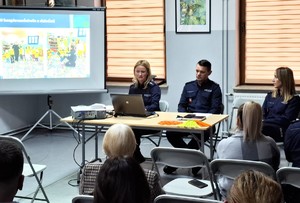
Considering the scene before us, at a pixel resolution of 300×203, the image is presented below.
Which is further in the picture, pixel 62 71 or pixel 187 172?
pixel 62 71

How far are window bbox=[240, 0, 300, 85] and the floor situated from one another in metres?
1.22

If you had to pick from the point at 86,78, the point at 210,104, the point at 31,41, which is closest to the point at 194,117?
the point at 210,104

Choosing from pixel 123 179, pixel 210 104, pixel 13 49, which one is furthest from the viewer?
pixel 13 49

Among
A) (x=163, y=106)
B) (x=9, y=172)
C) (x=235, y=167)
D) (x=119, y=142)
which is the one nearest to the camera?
(x=9, y=172)

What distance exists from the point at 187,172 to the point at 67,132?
271cm

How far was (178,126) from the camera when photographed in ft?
13.7

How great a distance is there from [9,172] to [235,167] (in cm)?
173

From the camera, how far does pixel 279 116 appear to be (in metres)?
4.91

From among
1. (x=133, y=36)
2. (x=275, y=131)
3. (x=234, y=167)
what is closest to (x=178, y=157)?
(x=234, y=167)

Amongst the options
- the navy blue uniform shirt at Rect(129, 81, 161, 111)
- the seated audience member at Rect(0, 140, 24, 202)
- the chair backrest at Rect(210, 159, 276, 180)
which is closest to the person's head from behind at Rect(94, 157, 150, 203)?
the seated audience member at Rect(0, 140, 24, 202)

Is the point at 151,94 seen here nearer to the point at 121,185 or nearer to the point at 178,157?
the point at 178,157

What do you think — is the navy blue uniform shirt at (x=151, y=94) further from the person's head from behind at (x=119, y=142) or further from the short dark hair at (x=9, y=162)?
the short dark hair at (x=9, y=162)

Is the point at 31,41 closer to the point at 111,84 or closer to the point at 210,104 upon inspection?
the point at 111,84

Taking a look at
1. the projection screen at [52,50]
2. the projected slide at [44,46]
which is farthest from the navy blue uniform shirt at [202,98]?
the projected slide at [44,46]
